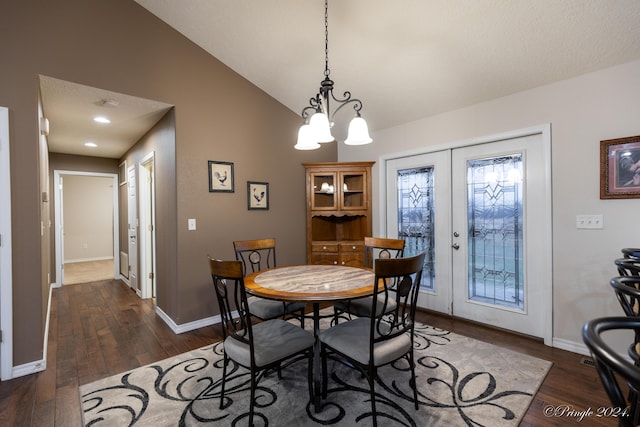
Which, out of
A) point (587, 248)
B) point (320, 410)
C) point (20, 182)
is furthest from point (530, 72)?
point (20, 182)

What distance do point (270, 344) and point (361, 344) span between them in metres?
0.54

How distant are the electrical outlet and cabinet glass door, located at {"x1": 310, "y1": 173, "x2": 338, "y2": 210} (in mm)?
2465

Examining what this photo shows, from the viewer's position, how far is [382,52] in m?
2.75

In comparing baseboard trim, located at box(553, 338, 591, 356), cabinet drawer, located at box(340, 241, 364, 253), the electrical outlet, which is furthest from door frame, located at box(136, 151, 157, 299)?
the electrical outlet

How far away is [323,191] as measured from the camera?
404cm

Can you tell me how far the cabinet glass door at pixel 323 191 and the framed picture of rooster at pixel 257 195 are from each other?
2.09ft

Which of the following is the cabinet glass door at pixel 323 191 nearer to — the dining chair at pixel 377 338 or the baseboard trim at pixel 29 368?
the dining chair at pixel 377 338

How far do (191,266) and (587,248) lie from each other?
12.0ft

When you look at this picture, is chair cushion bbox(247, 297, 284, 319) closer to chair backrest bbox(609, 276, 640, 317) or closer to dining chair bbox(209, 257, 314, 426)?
dining chair bbox(209, 257, 314, 426)

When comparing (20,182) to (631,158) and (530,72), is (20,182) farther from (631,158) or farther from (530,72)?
(631,158)

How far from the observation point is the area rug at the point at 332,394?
68.4 inches

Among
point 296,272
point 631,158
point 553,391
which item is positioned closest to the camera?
point 553,391

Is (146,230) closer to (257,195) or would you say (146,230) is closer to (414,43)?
(257,195)

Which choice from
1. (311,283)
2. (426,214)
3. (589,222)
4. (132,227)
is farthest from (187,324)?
(589,222)
